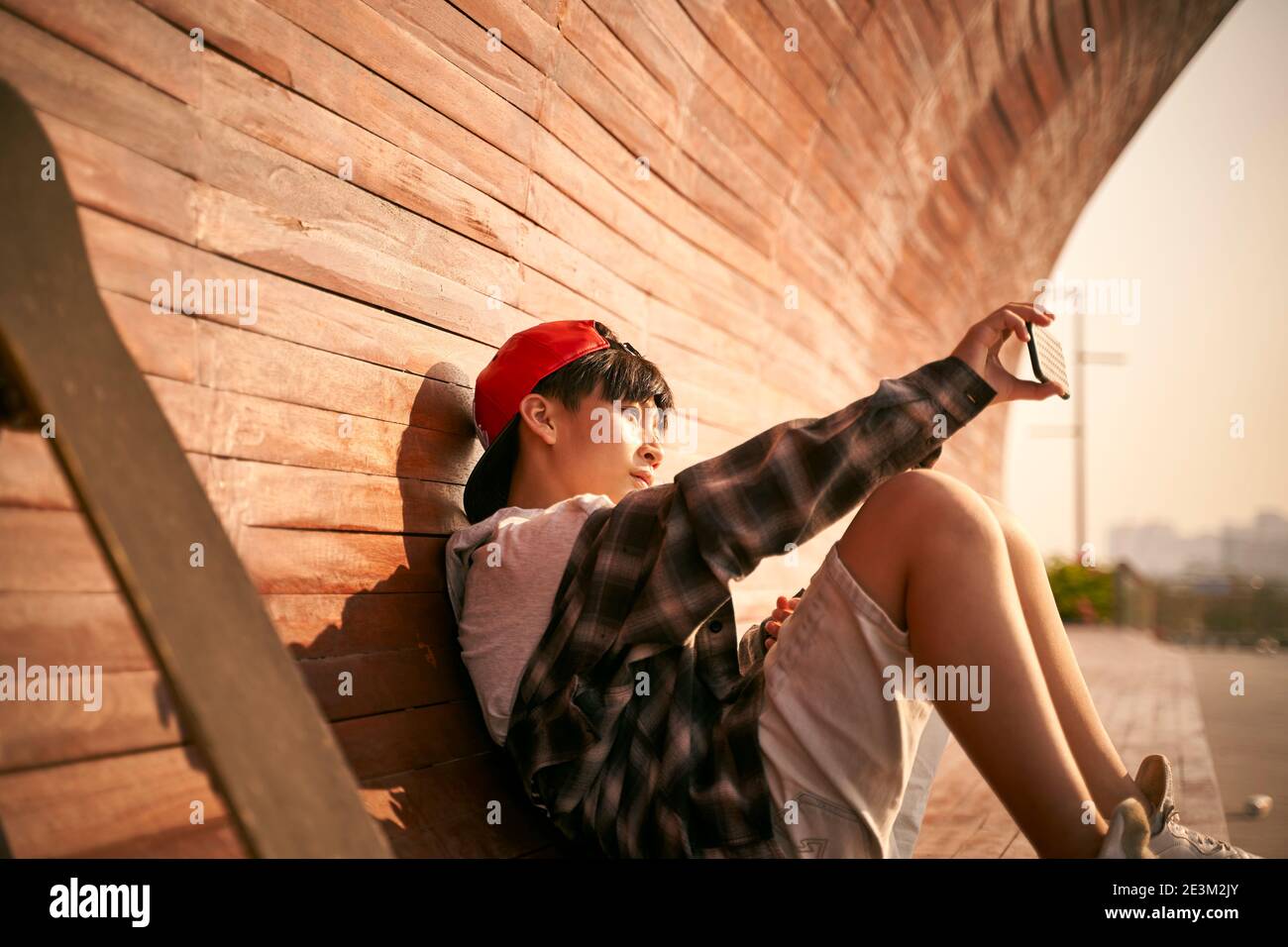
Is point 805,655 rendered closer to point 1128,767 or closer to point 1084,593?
point 1128,767

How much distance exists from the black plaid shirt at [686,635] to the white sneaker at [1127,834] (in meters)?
0.41

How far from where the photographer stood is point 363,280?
167cm

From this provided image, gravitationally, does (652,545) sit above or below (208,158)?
below

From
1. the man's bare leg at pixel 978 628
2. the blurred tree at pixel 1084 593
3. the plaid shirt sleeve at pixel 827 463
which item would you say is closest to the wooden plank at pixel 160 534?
the plaid shirt sleeve at pixel 827 463

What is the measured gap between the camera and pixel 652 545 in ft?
4.59

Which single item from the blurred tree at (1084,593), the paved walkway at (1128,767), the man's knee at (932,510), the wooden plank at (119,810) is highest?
the man's knee at (932,510)

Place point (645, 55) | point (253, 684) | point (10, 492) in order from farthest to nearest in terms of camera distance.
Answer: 1. point (645, 55)
2. point (10, 492)
3. point (253, 684)

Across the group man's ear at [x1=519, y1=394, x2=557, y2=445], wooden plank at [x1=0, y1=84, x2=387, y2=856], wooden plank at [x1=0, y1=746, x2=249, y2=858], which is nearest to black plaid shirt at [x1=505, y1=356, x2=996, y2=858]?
man's ear at [x1=519, y1=394, x2=557, y2=445]

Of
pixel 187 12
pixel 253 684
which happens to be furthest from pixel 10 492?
pixel 187 12

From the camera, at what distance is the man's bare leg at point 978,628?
1192 mm

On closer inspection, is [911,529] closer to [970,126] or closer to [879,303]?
[879,303]

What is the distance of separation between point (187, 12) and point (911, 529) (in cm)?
117

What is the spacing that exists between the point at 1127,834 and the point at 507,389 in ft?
3.89

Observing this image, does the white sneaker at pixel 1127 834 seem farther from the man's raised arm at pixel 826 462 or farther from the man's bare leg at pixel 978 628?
the man's raised arm at pixel 826 462
